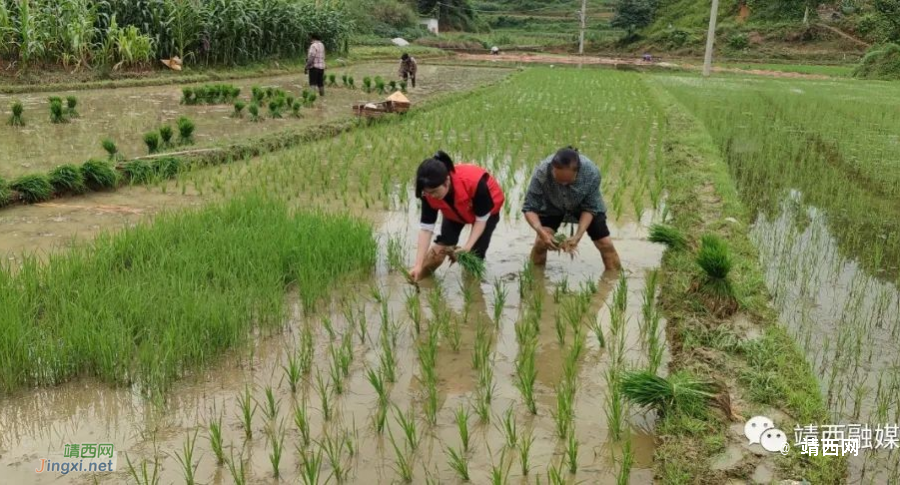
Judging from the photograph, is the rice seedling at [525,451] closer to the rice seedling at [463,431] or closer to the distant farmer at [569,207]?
the rice seedling at [463,431]

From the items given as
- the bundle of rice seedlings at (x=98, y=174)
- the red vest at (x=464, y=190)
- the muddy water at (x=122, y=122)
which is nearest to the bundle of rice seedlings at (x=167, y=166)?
the bundle of rice seedlings at (x=98, y=174)

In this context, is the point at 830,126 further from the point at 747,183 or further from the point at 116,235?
the point at 116,235

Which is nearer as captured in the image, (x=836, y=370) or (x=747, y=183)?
(x=836, y=370)

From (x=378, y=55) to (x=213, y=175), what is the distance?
20274 mm

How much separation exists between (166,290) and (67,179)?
9.38ft

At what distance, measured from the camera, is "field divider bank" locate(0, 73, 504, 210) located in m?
5.25

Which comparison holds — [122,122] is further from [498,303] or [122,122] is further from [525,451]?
[525,451]

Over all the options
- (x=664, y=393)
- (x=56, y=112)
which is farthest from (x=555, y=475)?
(x=56, y=112)

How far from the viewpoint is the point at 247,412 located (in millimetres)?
2373

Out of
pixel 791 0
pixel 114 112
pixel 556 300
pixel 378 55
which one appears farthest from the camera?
pixel 791 0

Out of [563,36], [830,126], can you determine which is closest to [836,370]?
[830,126]

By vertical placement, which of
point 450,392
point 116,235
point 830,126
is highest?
point 830,126

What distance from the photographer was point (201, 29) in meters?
15.0

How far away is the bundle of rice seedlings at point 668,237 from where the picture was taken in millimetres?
4070
